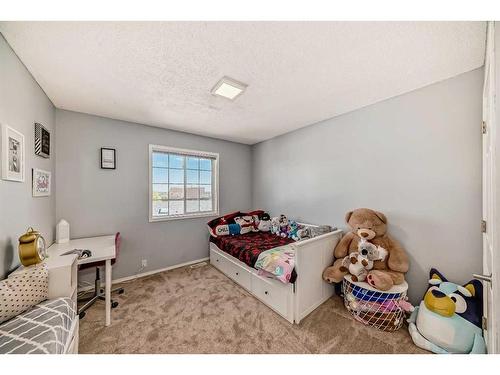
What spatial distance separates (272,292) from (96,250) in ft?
6.35

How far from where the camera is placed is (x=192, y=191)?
3.42m

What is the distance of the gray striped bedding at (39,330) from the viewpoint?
896mm

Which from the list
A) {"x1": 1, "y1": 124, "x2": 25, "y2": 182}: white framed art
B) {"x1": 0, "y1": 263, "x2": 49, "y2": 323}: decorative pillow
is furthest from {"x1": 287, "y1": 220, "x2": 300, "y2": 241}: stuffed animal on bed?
{"x1": 1, "y1": 124, "x2": 25, "y2": 182}: white framed art

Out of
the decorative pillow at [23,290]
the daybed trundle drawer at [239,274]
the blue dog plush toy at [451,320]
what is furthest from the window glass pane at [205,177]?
the blue dog plush toy at [451,320]

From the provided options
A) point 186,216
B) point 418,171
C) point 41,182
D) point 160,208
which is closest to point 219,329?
point 186,216

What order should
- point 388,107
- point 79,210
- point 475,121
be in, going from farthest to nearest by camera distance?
1. point 79,210
2. point 388,107
3. point 475,121

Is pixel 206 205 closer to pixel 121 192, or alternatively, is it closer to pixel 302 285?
pixel 121 192

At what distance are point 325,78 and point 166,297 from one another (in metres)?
2.98

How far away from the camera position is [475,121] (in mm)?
1597

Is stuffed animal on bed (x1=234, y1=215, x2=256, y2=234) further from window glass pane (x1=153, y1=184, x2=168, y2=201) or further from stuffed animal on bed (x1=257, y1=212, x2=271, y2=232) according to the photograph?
window glass pane (x1=153, y1=184, x2=168, y2=201)

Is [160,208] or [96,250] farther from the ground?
[160,208]
